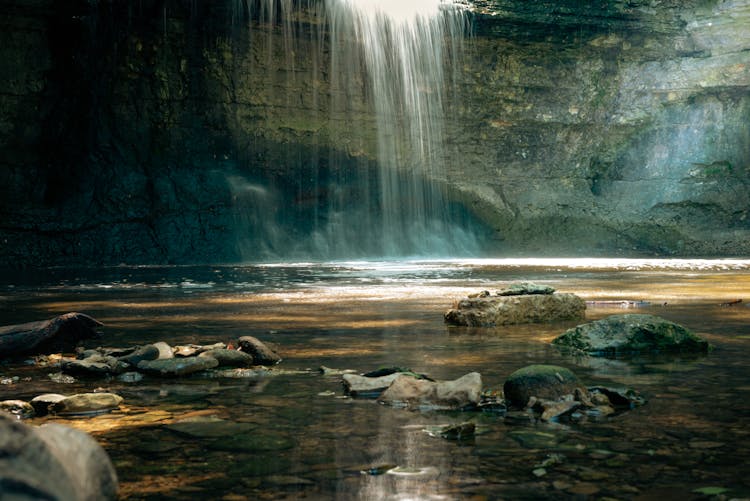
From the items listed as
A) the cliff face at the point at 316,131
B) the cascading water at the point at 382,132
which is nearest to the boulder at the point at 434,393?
the cliff face at the point at 316,131

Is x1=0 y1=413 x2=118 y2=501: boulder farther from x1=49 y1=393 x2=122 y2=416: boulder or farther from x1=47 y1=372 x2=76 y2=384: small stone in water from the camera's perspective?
x1=47 y1=372 x2=76 y2=384: small stone in water

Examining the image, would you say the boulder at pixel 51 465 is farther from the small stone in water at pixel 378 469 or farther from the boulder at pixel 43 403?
the boulder at pixel 43 403

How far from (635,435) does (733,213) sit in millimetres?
31259

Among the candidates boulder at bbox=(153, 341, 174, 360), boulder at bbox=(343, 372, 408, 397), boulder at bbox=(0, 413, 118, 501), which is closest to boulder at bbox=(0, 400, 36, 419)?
boulder at bbox=(153, 341, 174, 360)

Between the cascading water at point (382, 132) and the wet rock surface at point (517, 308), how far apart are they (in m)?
19.9

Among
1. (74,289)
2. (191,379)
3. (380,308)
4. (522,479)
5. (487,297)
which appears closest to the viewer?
(522,479)

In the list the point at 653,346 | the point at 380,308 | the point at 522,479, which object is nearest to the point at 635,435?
the point at 522,479

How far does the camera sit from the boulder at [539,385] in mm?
4152

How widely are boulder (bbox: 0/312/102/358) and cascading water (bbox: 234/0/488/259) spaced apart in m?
20.8

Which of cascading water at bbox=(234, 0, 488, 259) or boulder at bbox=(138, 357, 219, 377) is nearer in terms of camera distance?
boulder at bbox=(138, 357, 219, 377)

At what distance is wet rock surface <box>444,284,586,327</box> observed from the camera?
7.75 meters

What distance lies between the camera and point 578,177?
32750 mm

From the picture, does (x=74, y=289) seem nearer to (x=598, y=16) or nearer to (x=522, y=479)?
(x=522, y=479)

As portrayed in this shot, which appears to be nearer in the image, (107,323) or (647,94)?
(107,323)
